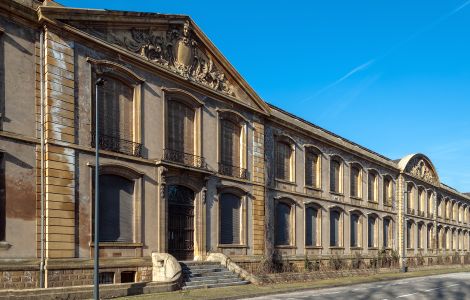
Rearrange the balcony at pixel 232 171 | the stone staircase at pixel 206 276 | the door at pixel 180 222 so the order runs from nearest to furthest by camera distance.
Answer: the stone staircase at pixel 206 276, the door at pixel 180 222, the balcony at pixel 232 171

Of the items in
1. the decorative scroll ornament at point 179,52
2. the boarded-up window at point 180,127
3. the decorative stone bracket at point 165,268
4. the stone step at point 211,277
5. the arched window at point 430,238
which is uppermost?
the decorative scroll ornament at point 179,52

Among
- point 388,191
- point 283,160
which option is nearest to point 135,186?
point 283,160

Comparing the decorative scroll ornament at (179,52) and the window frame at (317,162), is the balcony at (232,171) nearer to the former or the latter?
the decorative scroll ornament at (179,52)

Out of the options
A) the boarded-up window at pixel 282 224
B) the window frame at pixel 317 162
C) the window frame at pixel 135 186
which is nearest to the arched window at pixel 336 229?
the window frame at pixel 317 162

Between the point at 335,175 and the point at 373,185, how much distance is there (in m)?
7.45

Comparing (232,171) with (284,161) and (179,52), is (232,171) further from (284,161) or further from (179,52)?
(179,52)

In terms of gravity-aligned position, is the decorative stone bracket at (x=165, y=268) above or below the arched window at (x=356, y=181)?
below

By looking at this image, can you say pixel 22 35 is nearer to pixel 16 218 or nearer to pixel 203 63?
pixel 16 218

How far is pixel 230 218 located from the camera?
2564 cm

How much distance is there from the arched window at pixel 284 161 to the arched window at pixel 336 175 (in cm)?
593

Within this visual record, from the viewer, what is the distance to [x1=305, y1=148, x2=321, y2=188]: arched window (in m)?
33.3

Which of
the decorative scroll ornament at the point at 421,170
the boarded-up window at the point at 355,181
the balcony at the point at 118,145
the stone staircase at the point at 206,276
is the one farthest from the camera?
the decorative scroll ornament at the point at 421,170

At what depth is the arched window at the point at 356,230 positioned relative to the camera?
1508 inches

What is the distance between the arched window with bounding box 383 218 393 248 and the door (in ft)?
85.3
